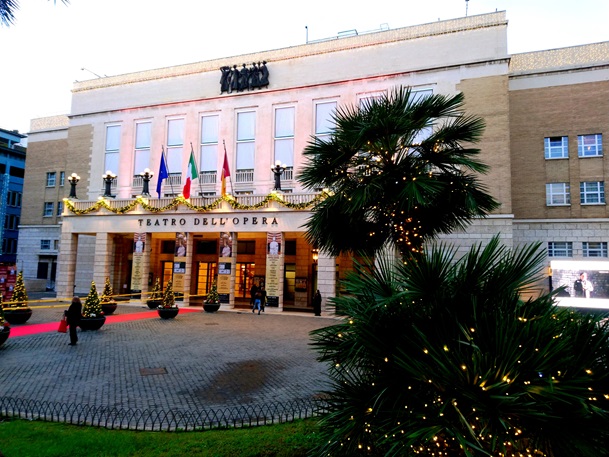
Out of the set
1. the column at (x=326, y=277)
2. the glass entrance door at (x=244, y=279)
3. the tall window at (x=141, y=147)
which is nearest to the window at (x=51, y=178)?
the tall window at (x=141, y=147)

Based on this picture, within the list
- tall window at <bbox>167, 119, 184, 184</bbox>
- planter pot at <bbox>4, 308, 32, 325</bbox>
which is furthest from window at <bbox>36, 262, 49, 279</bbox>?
planter pot at <bbox>4, 308, 32, 325</bbox>

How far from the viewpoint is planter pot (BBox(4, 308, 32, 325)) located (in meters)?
19.9

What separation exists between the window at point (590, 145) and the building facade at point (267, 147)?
0.74 ft

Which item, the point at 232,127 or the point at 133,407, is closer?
the point at 133,407

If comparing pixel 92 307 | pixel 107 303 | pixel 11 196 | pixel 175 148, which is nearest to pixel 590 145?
pixel 175 148

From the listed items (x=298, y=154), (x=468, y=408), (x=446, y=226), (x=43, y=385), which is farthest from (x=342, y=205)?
(x=298, y=154)

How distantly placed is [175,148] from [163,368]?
2717 centimetres

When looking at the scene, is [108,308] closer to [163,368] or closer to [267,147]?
[163,368]

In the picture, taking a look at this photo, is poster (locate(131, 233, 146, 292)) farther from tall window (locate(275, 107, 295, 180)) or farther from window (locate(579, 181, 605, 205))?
window (locate(579, 181, 605, 205))

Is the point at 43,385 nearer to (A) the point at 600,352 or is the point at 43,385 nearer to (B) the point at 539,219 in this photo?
(A) the point at 600,352

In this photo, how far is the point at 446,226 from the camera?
387 inches

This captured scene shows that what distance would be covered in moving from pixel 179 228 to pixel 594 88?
32118 mm

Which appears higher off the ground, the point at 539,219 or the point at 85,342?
the point at 539,219

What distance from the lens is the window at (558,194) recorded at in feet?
97.5
